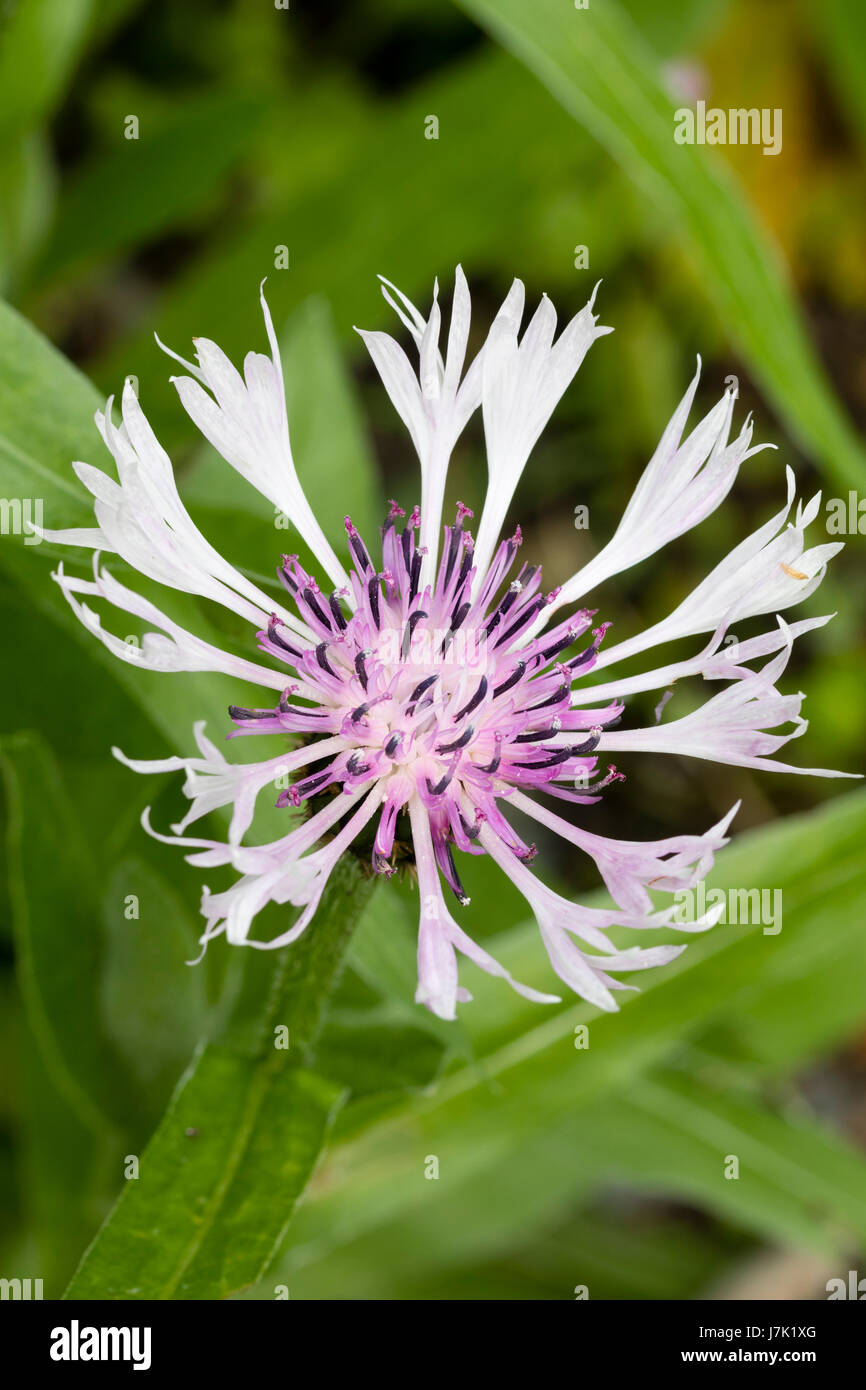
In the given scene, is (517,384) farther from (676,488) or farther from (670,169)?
(670,169)

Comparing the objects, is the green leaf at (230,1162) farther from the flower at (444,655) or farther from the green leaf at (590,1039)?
the green leaf at (590,1039)

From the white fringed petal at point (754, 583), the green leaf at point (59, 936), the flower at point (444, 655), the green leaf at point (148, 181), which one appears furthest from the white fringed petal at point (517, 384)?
the green leaf at point (148, 181)

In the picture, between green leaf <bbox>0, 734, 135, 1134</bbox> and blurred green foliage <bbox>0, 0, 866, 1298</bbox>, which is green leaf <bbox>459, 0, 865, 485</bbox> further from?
green leaf <bbox>0, 734, 135, 1134</bbox>

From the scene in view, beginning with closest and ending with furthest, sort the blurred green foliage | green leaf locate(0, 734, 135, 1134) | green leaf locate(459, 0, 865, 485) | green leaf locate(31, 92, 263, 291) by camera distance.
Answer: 1. the blurred green foliage
2. green leaf locate(0, 734, 135, 1134)
3. green leaf locate(459, 0, 865, 485)
4. green leaf locate(31, 92, 263, 291)

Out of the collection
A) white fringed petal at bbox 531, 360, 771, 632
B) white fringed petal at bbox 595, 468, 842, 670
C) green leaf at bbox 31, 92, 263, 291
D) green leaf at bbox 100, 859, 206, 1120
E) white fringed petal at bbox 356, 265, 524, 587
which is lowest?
green leaf at bbox 100, 859, 206, 1120

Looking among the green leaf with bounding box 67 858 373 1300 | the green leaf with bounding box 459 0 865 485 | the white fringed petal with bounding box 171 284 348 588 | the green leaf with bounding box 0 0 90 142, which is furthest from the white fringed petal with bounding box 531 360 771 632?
the green leaf with bounding box 0 0 90 142

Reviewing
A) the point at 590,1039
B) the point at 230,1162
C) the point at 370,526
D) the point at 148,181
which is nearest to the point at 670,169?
the point at 370,526

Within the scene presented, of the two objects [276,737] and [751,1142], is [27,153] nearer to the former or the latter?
[276,737]
